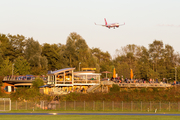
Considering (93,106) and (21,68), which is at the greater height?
(21,68)

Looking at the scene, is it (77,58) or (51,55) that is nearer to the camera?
(77,58)

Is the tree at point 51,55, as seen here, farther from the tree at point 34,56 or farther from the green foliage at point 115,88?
the green foliage at point 115,88

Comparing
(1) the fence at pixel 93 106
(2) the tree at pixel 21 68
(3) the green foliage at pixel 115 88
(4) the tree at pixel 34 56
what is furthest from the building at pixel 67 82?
(4) the tree at pixel 34 56

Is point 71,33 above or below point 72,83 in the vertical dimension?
above

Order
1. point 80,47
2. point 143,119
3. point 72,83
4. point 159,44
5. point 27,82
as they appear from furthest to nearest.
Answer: point 159,44
point 80,47
point 27,82
point 72,83
point 143,119

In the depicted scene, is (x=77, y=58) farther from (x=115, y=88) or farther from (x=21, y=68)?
(x=115, y=88)

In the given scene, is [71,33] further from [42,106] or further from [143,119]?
[143,119]

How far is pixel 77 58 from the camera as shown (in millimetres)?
109062

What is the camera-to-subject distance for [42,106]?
53312 millimetres

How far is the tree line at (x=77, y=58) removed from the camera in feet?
338

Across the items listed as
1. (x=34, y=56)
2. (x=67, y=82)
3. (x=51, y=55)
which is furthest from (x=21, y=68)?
(x=67, y=82)

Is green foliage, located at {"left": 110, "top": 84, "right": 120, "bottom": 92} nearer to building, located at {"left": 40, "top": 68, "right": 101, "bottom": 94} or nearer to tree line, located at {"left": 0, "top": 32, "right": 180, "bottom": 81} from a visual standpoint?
building, located at {"left": 40, "top": 68, "right": 101, "bottom": 94}

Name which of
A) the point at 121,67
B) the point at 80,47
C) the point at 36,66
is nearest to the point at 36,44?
the point at 36,66

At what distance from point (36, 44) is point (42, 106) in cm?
6479
